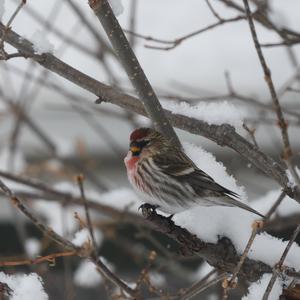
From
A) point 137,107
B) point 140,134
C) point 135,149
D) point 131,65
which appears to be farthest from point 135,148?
point 131,65

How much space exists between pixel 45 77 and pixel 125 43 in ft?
7.45

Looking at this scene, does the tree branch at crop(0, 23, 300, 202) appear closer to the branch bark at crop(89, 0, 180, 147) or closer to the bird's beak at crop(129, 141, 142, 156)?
the branch bark at crop(89, 0, 180, 147)

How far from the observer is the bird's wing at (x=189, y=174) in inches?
111

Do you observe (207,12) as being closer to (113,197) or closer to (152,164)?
(113,197)

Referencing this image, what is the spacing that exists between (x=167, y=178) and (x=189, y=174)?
0.17m

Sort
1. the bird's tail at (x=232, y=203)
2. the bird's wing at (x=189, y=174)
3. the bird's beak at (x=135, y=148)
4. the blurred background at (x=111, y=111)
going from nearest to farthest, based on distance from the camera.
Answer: the bird's tail at (x=232, y=203) < the bird's wing at (x=189, y=174) < the bird's beak at (x=135, y=148) < the blurred background at (x=111, y=111)

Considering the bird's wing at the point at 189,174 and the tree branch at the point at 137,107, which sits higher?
the bird's wing at the point at 189,174

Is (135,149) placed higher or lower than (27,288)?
higher

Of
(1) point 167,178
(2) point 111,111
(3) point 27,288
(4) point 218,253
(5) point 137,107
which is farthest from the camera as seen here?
(2) point 111,111

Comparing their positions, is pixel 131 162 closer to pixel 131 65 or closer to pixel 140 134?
pixel 140 134

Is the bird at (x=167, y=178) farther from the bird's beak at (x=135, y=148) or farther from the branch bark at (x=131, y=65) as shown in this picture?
the branch bark at (x=131, y=65)

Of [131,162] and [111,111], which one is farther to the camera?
[111,111]

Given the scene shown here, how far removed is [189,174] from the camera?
304 centimetres

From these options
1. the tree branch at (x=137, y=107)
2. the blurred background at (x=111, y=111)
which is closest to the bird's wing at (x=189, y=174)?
the tree branch at (x=137, y=107)
